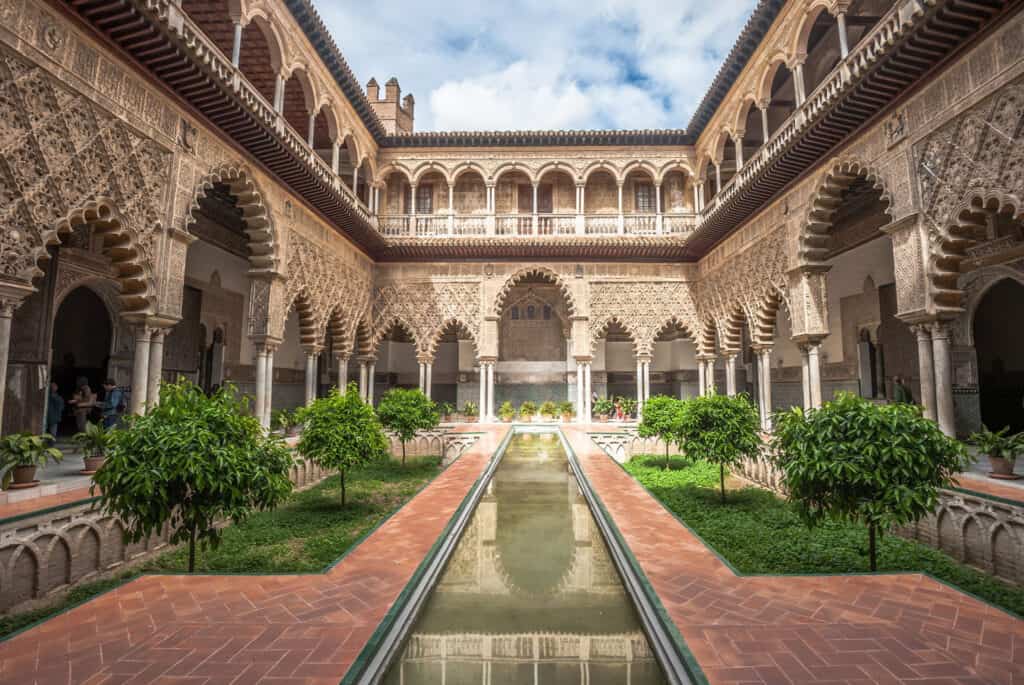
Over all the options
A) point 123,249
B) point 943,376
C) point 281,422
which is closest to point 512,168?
point 281,422

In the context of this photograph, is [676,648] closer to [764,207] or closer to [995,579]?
[995,579]

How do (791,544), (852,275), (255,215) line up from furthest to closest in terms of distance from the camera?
(852,275) → (255,215) → (791,544)

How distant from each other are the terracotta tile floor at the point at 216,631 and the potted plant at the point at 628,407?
564 inches

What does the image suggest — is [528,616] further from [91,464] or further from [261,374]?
[261,374]

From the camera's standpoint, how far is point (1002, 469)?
6.19 meters

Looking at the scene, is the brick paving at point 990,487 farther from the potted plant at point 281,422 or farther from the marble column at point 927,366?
the potted plant at point 281,422

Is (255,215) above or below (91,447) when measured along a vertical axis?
above

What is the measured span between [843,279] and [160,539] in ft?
50.3

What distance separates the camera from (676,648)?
2564mm

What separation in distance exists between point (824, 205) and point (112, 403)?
13.9 metres

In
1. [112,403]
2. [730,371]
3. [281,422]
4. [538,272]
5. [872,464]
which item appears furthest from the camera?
[538,272]

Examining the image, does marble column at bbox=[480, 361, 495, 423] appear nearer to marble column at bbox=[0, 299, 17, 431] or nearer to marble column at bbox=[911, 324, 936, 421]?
marble column at bbox=[911, 324, 936, 421]

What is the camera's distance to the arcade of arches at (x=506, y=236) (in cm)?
627

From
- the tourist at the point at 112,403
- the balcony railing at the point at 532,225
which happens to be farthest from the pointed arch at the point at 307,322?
the balcony railing at the point at 532,225
